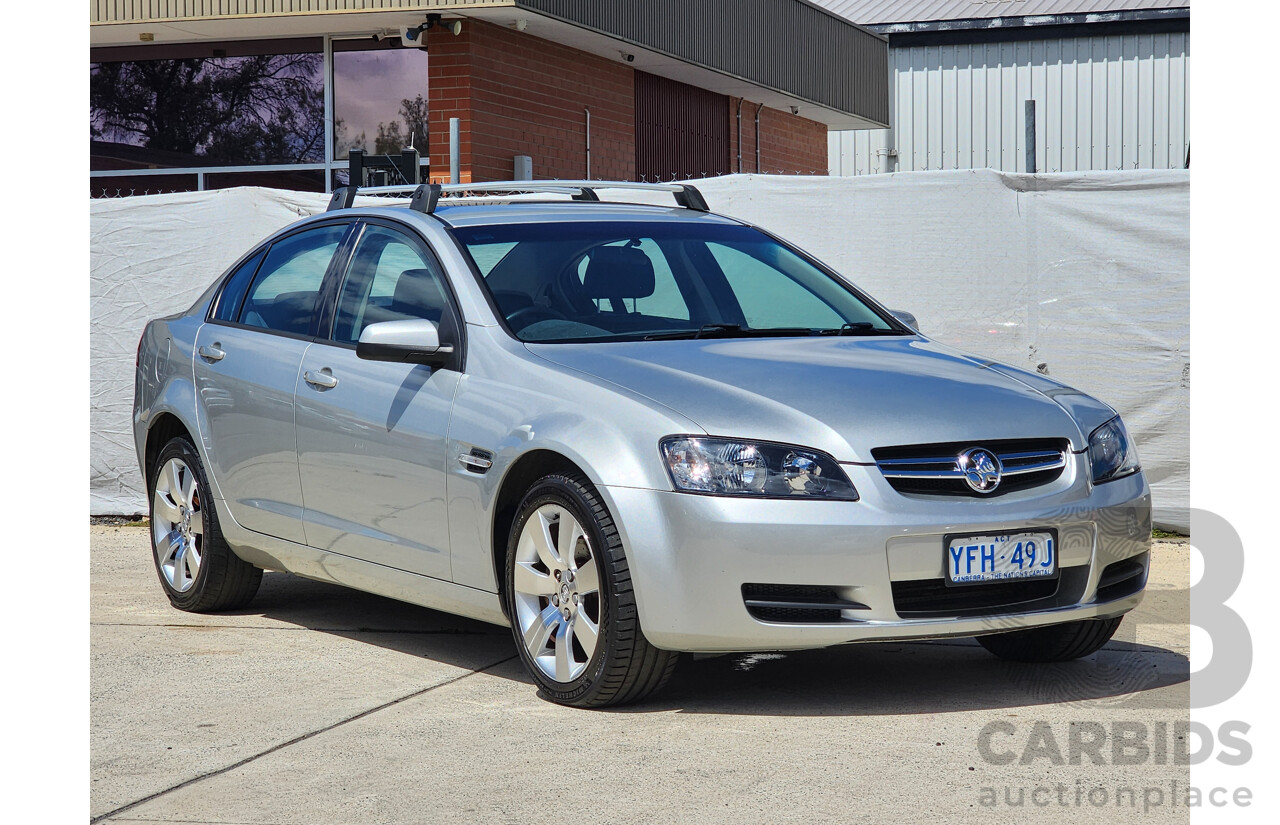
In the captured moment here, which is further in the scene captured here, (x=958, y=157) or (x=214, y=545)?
(x=958, y=157)

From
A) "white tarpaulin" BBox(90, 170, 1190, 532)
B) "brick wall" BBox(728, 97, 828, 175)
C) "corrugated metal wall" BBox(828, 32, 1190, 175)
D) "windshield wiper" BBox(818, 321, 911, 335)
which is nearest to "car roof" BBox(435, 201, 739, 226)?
"windshield wiper" BBox(818, 321, 911, 335)

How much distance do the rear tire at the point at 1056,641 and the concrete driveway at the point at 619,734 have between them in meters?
0.08

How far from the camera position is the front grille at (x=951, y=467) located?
4855 mm

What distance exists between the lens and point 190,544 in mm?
7176

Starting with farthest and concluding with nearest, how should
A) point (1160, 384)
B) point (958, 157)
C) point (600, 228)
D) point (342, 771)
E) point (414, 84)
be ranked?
1. point (958, 157)
2. point (414, 84)
3. point (1160, 384)
4. point (600, 228)
5. point (342, 771)

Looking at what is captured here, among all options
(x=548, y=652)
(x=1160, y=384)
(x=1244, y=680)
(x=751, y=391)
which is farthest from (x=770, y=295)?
(x=1160, y=384)

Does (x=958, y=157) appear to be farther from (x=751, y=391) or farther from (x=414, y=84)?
(x=751, y=391)

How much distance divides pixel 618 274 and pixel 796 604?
1766mm

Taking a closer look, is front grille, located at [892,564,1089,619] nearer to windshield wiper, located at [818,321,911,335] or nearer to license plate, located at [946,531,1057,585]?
license plate, located at [946,531,1057,585]

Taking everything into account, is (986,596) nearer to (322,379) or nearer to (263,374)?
(322,379)

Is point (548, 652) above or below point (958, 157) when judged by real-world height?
below

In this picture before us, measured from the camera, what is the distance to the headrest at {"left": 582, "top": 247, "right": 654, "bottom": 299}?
5992 millimetres

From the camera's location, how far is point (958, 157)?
2933 centimetres

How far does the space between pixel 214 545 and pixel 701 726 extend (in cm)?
291
